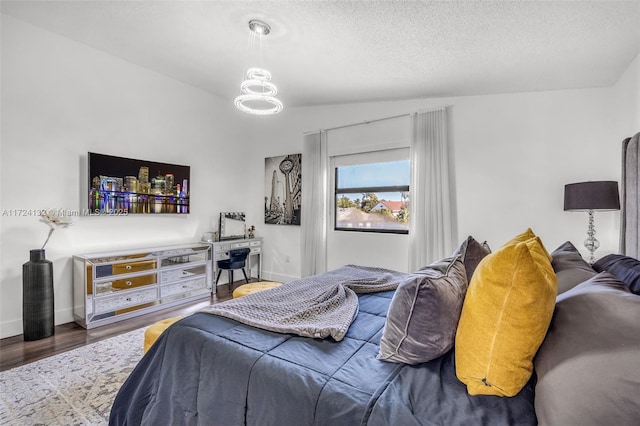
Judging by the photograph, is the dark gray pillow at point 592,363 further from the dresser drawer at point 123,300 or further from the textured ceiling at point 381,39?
the dresser drawer at point 123,300

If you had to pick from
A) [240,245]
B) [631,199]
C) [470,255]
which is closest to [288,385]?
[470,255]

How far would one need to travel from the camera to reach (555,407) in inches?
29.7

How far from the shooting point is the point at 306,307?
1699 mm

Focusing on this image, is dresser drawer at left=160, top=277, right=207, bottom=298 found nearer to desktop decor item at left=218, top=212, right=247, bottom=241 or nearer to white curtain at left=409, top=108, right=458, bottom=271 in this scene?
desktop decor item at left=218, top=212, right=247, bottom=241

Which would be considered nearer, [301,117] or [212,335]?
[212,335]

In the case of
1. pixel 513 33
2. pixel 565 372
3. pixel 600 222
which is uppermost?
pixel 513 33

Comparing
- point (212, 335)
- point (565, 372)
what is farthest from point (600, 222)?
point (212, 335)

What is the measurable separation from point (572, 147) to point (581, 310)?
9.59ft

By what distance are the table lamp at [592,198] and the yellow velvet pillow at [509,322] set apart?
2.18 metres

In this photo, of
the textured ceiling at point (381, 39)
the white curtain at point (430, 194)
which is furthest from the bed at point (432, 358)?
the white curtain at point (430, 194)

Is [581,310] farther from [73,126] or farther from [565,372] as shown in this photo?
[73,126]

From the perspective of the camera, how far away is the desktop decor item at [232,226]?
15.7 ft

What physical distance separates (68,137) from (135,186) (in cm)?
81

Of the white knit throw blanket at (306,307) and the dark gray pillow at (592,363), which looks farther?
the white knit throw blanket at (306,307)
